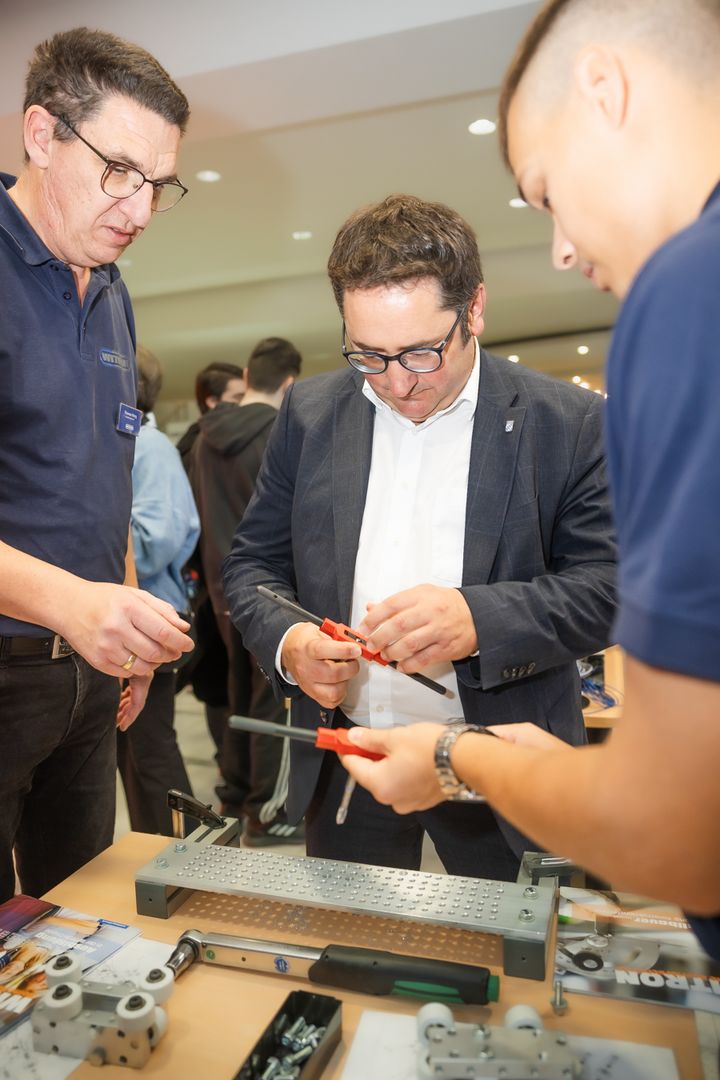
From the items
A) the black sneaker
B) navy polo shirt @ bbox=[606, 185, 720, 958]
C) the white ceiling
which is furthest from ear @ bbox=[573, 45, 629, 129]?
the black sneaker

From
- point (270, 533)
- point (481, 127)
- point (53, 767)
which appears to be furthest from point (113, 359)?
point (481, 127)

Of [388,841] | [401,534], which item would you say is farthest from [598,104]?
[388,841]

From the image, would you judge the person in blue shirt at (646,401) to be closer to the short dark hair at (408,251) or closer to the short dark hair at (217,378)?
the short dark hair at (408,251)

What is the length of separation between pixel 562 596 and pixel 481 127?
14.3 ft

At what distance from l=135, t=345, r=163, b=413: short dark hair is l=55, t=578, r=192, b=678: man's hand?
1.86 m

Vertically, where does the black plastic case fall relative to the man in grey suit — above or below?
below

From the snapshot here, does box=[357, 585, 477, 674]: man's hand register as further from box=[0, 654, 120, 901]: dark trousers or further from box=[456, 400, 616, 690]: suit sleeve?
box=[0, 654, 120, 901]: dark trousers

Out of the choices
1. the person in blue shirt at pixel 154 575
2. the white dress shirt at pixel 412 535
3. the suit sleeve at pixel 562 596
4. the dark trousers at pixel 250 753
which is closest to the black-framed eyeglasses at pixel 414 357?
the white dress shirt at pixel 412 535

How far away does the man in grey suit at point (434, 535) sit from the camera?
1.46 m

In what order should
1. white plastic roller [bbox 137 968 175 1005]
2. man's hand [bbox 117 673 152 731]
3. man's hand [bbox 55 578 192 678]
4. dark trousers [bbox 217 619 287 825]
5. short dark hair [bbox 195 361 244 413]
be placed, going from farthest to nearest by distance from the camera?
short dark hair [bbox 195 361 244 413]
dark trousers [bbox 217 619 287 825]
man's hand [bbox 117 673 152 731]
man's hand [bbox 55 578 192 678]
white plastic roller [bbox 137 968 175 1005]

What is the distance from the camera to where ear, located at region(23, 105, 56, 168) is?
146 cm

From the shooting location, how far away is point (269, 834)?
347cm

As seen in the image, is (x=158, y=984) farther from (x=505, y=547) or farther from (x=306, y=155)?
(x=306, y=155)

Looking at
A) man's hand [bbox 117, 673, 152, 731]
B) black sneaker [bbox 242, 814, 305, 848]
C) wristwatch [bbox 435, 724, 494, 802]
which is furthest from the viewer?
black sneaker [bbox 242, 814, 305, 848]
